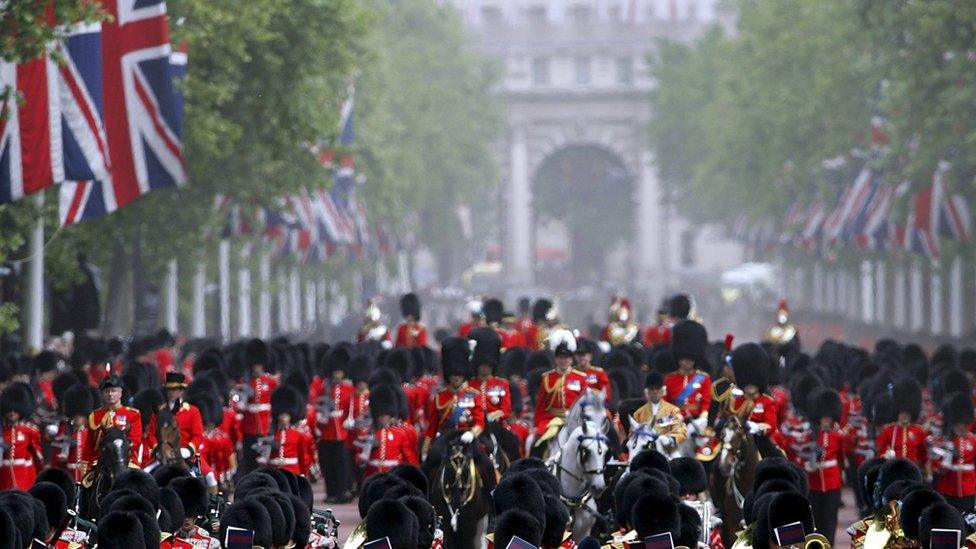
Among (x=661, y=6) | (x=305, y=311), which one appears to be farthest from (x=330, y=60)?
(x=661, y=6)

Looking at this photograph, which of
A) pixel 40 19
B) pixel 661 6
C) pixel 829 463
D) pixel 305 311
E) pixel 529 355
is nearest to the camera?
pixel 829 463

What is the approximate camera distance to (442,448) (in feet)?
67.3

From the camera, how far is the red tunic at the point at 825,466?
2352cm

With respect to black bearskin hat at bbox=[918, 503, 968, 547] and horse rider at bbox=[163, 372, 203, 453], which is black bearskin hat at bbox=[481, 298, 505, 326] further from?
black bearskin hat at bbox=[918, 503, 968, 547]

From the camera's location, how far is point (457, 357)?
23.0 meters

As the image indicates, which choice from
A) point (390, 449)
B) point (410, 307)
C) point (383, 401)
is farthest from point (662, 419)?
point (410, 307)

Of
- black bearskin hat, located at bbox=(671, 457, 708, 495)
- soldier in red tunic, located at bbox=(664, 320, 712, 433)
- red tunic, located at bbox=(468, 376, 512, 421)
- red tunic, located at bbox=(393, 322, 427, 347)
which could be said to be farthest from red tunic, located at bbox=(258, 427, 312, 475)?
red tunic, located at bbox=(393, 322, 427, 347)

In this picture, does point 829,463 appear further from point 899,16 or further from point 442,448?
point 899,16

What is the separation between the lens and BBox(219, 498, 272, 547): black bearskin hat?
48.7ft

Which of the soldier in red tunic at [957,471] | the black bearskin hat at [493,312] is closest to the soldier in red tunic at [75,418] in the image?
the soldier in red tunic at [957,471]

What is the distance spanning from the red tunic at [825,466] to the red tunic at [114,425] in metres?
6.62

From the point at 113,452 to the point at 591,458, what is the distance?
3773 mm

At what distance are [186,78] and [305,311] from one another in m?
32.7

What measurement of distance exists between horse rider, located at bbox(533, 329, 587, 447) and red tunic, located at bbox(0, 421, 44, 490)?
4.84m
